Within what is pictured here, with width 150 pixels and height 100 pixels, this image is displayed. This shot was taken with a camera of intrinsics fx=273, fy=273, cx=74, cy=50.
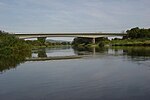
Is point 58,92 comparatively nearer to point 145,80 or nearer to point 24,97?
point 24,97

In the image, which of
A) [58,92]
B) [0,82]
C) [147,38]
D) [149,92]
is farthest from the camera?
[147,38]

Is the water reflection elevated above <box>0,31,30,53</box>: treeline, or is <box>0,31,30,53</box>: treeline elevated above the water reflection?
<box>0,31,30,53</box>: treeline

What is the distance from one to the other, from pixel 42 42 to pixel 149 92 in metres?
130

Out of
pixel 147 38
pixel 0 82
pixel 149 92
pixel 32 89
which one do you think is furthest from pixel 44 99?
pixel 147 38

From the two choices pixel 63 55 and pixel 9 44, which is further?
pixel 9 44

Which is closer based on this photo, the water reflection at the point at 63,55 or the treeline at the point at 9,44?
the water reflection at the point at 63,55

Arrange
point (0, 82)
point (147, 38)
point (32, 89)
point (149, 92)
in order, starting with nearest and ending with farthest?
point (149, 92) < point (32, 89) < point (0, 82) < point (147, 38)

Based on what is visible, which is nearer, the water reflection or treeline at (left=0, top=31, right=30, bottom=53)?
the water reflection

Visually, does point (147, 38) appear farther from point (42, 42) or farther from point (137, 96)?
point (137, 96)

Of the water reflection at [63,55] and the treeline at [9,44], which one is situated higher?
the treeline at [9,44]

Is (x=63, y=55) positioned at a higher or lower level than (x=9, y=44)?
lower

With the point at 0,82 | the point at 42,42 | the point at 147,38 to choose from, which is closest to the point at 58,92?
the point at 0,82

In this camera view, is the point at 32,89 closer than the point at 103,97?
No

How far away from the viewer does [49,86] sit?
15.6 m
